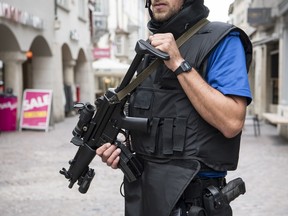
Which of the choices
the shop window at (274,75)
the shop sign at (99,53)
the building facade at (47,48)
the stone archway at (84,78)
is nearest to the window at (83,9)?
the building facade at (47,48)

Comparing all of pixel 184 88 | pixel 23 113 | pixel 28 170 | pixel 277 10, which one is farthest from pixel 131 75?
pixel 277 10

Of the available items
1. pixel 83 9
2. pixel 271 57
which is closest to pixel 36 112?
pixel 271 57

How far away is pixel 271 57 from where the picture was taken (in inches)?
704

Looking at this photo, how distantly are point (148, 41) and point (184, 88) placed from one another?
0.25m

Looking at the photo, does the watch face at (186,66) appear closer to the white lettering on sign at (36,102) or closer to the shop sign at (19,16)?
the shop sign at (19,16)

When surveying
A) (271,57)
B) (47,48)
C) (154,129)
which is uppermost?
(47,48)

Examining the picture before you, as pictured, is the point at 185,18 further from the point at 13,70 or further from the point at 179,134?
the point at 13,70

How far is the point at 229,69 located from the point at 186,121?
0.27m

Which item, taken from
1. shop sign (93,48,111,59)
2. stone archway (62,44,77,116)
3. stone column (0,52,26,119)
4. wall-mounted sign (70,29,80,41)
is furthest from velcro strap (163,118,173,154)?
shop sign (93,48,111,59)

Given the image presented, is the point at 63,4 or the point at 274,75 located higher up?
the point at 63,4

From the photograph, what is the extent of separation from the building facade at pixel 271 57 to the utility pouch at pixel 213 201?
10585 mm

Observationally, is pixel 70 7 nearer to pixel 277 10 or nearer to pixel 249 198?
pixel 277 10

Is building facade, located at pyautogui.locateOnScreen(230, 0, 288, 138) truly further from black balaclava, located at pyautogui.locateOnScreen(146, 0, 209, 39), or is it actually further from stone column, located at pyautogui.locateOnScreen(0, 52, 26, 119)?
black balaclava, located at pyautogui.locateOnScreen(146, 0, 209, 39)

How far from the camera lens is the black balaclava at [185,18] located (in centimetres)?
191
